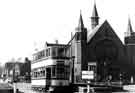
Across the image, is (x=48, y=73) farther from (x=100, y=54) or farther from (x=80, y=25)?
(x=100, y=54)

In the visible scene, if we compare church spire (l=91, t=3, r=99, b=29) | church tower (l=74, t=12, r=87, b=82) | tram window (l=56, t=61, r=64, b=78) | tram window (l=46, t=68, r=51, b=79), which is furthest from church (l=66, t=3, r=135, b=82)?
tram window (l=46, t=68, r=51, b=79)

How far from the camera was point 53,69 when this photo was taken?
147 feet

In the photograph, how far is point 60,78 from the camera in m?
44.6

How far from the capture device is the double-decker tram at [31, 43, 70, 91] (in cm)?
4453

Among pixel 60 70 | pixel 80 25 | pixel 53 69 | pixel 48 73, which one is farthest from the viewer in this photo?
pixel 80 25

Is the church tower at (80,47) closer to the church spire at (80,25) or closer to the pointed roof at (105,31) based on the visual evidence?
the church spire at (80,25)

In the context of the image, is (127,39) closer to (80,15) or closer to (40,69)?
(80,15)

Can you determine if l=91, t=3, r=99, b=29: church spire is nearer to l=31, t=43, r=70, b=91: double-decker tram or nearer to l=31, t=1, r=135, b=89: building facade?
l=31, t=1, r=135, b=89: building facade

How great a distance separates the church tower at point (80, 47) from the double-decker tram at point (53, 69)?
366 inches

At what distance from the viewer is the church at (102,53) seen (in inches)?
2283

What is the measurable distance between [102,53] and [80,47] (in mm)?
5001

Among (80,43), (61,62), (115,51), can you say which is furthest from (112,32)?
(61,62)

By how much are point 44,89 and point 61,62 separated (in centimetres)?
511

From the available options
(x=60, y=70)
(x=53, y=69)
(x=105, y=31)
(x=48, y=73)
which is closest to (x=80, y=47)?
(x=105, y=31)
